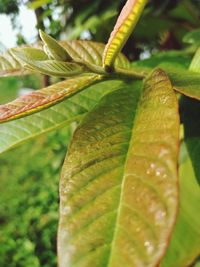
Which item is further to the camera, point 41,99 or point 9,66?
point 9,66

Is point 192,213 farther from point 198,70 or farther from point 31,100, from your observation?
point 31,100

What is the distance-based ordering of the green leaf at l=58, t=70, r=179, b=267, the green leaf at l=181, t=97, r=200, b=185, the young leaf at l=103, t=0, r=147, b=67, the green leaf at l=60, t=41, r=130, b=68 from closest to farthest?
1. the green leaf at l=58, t=70, r=179, b=267
2. the young leaf at l=103, t=0, r=147, b=67
3. the green leaf at l=181, t=97, r=200, b=185
4. the green leaf at l=60, t=41, r=130, b=68

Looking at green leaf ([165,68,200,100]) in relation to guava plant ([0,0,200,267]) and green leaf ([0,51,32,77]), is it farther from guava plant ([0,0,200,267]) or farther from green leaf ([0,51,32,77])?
green leaf ([0,51,32,77])

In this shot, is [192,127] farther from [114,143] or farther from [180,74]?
[114,143]

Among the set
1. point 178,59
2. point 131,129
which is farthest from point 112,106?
point 178,59

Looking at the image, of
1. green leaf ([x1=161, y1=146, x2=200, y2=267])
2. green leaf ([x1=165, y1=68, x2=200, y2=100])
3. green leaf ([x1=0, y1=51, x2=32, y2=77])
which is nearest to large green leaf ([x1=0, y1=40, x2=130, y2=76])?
green leaf ([x1=0, y1=51, x2=32, y2=77])

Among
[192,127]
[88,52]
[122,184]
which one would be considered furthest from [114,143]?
[88,52]

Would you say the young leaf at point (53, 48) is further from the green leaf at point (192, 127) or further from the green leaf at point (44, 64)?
the green leaf at point (192, 127)
